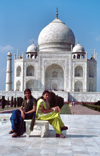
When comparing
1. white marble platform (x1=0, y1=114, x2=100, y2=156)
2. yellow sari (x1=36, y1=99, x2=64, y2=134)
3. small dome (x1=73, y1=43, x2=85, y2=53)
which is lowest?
white marble platform (x1=0, y1=114, x2=100, y2=156)

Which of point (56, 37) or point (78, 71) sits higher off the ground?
point (56, 37)

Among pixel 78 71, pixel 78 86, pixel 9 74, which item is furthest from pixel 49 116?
pixel 78 71

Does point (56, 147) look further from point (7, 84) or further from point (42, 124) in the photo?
point (7, 84)

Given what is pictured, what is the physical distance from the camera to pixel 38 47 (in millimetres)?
35281

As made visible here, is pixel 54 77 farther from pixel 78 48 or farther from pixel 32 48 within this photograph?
pixel 32 48

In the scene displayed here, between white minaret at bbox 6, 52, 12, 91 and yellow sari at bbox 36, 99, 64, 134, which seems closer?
yellow sari at bbox 36, 99, 64, 134

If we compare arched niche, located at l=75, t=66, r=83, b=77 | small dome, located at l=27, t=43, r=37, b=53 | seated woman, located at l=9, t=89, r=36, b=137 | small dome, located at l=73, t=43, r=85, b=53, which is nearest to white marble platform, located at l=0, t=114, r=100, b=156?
seated woman, located at l=9, t=89, r=36, b=137

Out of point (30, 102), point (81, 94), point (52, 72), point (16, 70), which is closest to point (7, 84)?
point (16, 70)

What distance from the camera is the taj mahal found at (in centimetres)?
3175

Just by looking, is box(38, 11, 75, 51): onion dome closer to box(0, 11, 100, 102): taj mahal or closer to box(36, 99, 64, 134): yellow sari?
box(0, 11, 100, 102): taj mahal

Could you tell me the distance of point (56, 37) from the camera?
34.2 m

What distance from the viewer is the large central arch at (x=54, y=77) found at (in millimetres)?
32812

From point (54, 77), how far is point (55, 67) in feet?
4.61

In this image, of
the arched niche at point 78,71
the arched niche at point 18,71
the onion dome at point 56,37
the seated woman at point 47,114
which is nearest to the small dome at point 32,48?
the onion dome at point 56,37
